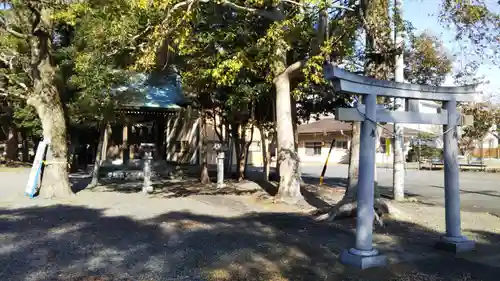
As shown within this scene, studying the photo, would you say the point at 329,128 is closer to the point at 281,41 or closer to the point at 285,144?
the point at 285,144

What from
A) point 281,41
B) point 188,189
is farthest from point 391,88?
point 188,189

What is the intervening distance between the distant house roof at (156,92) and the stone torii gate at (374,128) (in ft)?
42.3

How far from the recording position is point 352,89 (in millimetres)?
6516

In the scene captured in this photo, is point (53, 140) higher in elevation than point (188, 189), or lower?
higher

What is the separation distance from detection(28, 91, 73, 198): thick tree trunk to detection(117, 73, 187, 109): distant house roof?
449 cm

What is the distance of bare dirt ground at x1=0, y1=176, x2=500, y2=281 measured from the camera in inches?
237

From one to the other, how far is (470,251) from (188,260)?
4498mm

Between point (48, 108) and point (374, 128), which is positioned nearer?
point (374, 128)

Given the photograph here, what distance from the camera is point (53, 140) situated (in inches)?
541

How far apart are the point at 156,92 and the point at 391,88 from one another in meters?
16.5

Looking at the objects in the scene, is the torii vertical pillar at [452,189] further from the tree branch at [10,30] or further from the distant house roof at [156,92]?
the distant house roof at [156,92]

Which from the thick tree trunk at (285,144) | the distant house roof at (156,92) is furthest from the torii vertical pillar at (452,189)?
the distant house roof at (156,92)

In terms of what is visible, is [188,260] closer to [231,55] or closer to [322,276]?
[322,276]

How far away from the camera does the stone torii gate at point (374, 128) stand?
21.2 feet
